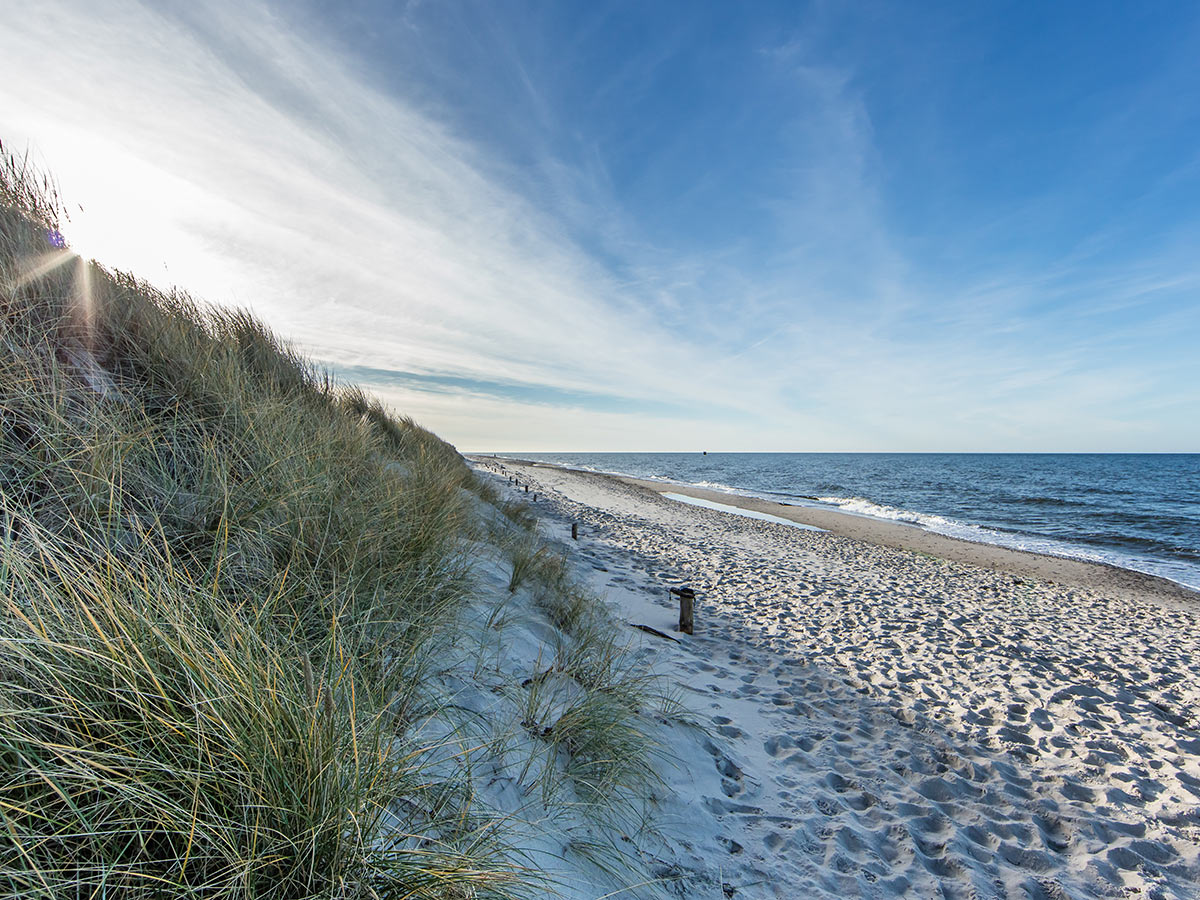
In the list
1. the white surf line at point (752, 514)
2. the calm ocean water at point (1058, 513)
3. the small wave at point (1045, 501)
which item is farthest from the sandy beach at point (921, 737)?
the small wave at point (1045, 501)

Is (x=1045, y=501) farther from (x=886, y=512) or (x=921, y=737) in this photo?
(x=921, y=737)

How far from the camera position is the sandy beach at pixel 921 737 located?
301 centimetres

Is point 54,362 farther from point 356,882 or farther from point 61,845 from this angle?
point 356,882

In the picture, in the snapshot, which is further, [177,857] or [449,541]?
[449,541]

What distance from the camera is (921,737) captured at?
15.0 feet

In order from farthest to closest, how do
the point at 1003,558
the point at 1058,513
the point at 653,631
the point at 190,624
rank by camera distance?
the point at 1058,513, the point at 1003,558, the point at 653,631, the point at 190,624

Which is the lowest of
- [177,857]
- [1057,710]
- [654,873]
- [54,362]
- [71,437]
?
[1057,710]

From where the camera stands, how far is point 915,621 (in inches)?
316

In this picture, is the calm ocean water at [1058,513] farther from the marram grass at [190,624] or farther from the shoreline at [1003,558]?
the marram grass at [190,624]

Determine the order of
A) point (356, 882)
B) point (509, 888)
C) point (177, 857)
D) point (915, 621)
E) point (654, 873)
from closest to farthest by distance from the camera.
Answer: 1. point (177, 857)
2. point (356, 882)
3. point (509, 888)
4. point (654, 873)
5. point (915, 621)

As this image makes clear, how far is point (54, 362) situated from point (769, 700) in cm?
604

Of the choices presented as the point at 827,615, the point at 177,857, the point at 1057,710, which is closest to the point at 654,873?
the point at 177,857

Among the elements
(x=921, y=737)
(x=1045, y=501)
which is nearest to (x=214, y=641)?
(x=921, y=737)

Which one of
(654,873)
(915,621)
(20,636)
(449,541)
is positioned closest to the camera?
(20,636)
